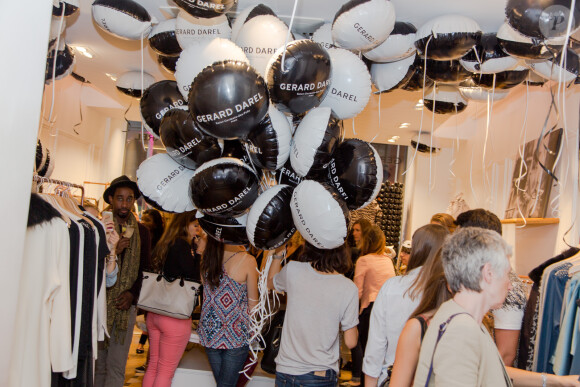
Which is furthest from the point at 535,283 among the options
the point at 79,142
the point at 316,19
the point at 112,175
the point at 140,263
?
the point at 112,175

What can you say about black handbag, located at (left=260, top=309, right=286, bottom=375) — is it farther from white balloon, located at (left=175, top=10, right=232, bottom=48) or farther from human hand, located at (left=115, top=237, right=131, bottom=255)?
→ white balloon, located at (left=175, top=10, right=232, bottom=48)

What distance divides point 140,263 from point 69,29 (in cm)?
169

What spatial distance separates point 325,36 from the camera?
116 inches

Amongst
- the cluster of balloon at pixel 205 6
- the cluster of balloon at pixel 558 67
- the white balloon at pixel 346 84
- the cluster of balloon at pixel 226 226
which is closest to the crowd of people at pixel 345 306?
the cluster of balloon at pixel 226 226

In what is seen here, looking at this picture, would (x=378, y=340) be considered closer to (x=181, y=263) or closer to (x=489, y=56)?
(x=181, y=263)

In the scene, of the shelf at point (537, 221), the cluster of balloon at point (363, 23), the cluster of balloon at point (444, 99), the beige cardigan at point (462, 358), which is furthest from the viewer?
the shelf at point (537, 221)

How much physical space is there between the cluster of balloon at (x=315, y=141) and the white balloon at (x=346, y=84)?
13 cm

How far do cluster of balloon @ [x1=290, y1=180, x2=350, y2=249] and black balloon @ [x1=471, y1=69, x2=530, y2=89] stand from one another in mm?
1376

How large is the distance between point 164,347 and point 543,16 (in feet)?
9.31

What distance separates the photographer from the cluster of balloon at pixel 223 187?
94.3 inches

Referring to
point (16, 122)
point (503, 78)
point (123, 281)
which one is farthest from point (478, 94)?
point (16, 122)

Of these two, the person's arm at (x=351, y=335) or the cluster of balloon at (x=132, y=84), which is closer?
the person's arm at (x=351, y=335)

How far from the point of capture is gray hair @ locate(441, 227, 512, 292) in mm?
1730

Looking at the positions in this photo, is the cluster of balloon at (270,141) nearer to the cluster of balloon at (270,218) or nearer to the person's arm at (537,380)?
the cluster of balloon at (270,218)
